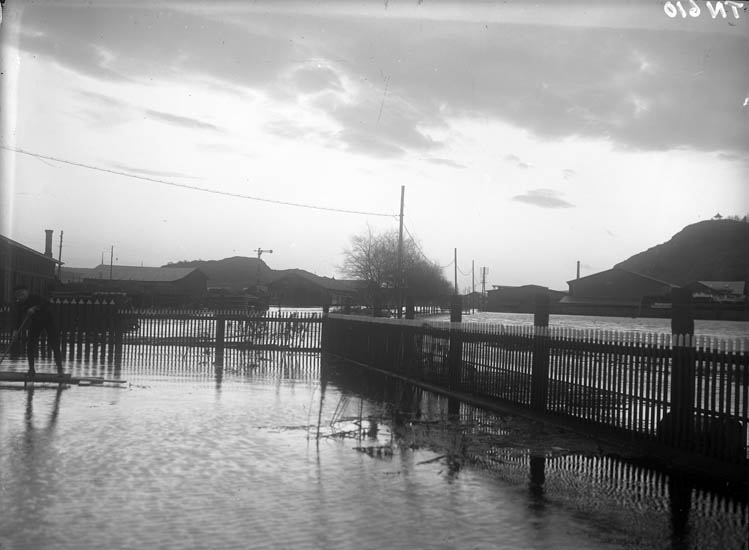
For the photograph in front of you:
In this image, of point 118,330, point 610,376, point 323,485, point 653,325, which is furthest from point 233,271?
point 323,485

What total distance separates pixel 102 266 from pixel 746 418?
113879 millimetres

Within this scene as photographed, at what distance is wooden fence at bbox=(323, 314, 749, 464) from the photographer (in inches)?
327

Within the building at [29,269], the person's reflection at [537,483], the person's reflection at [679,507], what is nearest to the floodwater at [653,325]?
the person's reflection at [537,483]

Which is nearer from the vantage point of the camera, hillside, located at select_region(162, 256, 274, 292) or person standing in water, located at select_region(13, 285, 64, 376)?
person standing in water, located at select_region(13, 285, 64, 376)

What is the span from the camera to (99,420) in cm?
Answer: 1083

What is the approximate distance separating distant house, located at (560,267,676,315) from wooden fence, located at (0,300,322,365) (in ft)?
107

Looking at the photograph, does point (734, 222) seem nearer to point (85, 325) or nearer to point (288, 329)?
point (288, 329)

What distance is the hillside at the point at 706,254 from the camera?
39312 mm

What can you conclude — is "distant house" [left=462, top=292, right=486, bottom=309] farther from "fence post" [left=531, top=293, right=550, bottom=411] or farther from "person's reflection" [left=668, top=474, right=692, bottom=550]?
"person's reflection" [left=668, top=474, right=692, bottom=550]

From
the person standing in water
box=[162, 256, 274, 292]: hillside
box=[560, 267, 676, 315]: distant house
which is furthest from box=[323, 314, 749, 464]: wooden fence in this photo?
box=[162, 256, 274, 292]: hillside

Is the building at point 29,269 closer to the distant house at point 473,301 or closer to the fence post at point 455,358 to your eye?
the fence post at point 455,358

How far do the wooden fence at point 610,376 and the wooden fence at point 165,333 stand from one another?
32.6ft

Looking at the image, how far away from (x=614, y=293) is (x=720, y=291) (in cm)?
2407

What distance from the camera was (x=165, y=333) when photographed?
1125 inches
